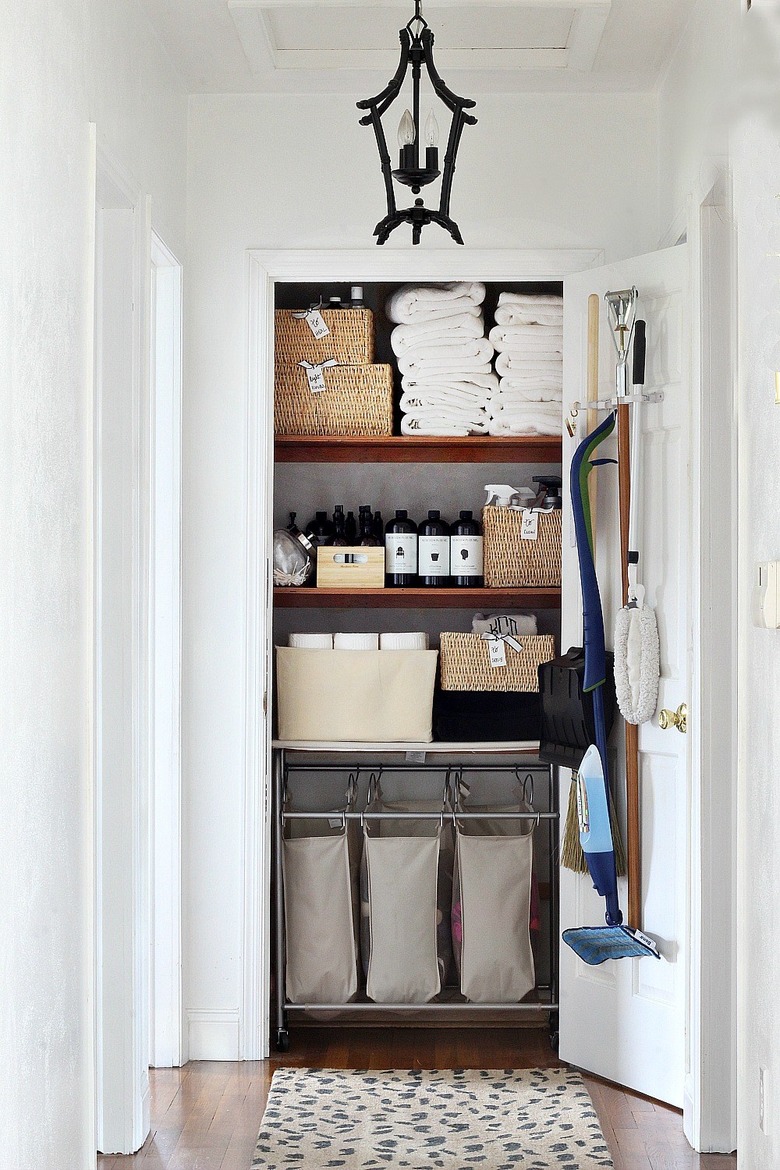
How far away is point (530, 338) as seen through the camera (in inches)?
138

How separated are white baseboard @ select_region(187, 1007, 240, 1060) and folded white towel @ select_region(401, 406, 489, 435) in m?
1.87

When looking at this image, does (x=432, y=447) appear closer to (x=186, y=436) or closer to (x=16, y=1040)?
(x=186, y=436)

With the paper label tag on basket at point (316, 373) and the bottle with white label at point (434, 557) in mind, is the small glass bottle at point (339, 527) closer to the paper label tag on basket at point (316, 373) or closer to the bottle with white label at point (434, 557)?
the bottle with white label at point (434, 557)

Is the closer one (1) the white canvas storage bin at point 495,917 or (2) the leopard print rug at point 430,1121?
(2) the leopard print rug at point 430,1121

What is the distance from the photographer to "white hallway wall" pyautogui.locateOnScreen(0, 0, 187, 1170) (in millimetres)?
1766

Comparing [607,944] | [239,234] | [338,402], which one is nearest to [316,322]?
[338,402]

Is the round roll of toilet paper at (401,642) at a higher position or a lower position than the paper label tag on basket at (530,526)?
lower

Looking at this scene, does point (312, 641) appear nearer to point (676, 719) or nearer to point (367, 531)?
point (367, 531)

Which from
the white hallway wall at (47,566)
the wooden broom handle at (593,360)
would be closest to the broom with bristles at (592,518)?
the wooden broom handle at (593,360)

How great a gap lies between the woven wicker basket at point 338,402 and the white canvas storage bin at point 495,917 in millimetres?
1350

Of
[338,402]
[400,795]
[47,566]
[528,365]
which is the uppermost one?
[528,365]

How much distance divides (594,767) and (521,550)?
83cm

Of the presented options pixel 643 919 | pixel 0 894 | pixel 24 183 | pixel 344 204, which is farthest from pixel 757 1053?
pixel 344 204

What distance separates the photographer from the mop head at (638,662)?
113 inches
